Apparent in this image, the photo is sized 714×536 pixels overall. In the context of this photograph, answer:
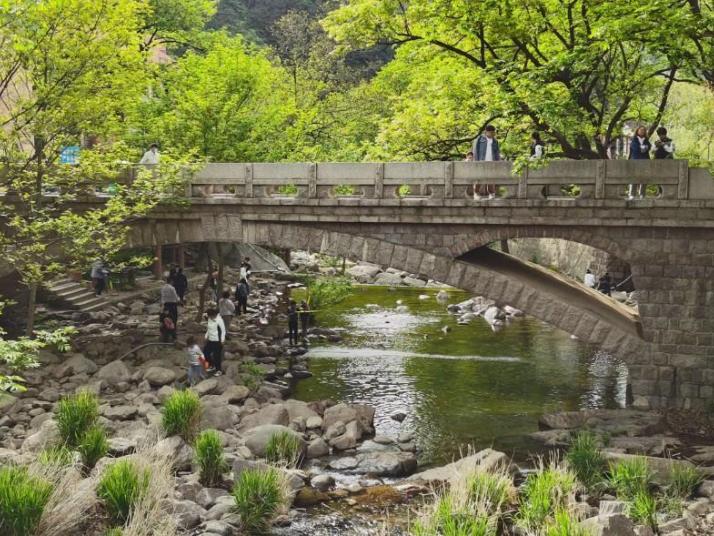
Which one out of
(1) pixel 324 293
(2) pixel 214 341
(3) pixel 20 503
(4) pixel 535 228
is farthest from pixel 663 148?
(1) pixel 324 293

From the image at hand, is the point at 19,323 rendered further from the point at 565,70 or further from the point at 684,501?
the point at 684,501

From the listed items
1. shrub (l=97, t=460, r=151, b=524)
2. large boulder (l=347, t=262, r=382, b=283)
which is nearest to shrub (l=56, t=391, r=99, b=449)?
shrub (l=97, t=460, r=151, b=524)

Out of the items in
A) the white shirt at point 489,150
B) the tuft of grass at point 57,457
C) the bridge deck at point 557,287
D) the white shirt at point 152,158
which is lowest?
the tuft of grass at point 57,457

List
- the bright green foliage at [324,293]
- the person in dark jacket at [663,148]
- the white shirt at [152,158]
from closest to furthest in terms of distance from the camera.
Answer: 1. the person in dark jacket at [663,148]
2. the white shirt at [152,158]
3. the bright green foliage at [324,293]

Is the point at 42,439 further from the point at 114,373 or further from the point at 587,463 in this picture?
the point at 587,463

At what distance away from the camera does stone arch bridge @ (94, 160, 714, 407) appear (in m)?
17.0

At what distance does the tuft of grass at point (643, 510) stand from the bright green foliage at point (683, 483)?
1.32 meters

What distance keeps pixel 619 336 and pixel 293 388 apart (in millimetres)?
8998

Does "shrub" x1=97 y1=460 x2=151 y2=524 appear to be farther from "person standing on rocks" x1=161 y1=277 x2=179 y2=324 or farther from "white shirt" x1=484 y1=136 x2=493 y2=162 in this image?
"person standing on rocks" x1=161 y1=277 x2=179 y2=324

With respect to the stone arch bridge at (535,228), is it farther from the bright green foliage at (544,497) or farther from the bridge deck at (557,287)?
the bright green foliage at (544,497)

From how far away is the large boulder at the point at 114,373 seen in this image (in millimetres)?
18672

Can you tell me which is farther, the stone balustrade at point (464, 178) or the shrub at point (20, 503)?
the stone balustrade at point (464, 178)

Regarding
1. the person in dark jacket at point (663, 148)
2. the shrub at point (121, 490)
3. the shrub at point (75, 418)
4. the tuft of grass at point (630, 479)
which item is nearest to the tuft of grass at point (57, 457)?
the shrub at point (75, 418)

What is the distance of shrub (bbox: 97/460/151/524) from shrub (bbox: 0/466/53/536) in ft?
3.15
